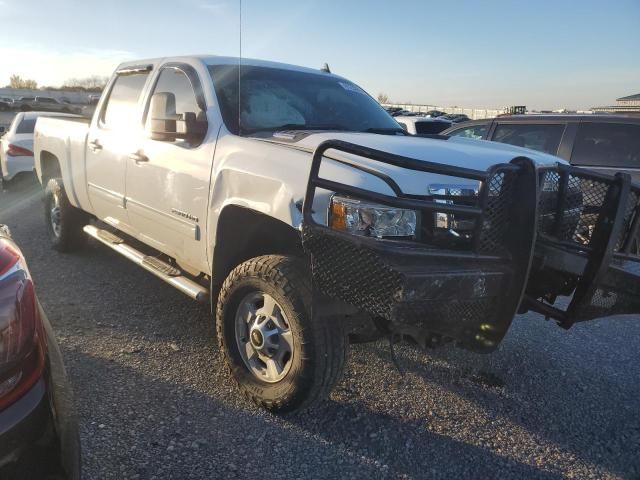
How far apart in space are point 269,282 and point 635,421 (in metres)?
2.26

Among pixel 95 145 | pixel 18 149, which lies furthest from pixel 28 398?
pixel 18 149

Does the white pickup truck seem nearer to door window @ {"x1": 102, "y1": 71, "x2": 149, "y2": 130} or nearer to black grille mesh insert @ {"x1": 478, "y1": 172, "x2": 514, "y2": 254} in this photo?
black grille mesh insert @ {"x1": 478, "y1": 172, "x2": 514, "y2": 254}

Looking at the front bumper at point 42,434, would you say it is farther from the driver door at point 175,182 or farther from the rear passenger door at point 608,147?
the rear passenger door at point 608,147

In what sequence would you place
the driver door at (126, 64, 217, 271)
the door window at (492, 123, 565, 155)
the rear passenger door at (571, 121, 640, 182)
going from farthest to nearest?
the door window at (492, 123, 565, 155) < the rear passenger door at (571, 121, 640, 182) < the driver door at (126, 64, 217, 271)

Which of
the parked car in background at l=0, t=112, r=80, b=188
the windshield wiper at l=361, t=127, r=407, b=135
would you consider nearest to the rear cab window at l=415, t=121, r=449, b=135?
the windshield wiper at l=361, t=127, r=407, b=135

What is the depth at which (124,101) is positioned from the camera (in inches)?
190

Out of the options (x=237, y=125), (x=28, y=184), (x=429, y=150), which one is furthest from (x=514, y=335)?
(x=28, y=184)

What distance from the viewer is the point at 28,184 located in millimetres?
10914

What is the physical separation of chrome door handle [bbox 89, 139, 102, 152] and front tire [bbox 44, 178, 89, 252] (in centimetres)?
108

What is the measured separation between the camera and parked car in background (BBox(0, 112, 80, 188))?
9867 mm

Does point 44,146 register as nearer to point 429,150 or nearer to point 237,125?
point 237,125

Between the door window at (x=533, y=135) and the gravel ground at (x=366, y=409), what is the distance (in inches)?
109

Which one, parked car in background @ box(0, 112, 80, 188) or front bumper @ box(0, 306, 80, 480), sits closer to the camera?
front bumper @ box(0, 306, 80, 480)

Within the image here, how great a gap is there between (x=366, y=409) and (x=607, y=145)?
4.72 metres
